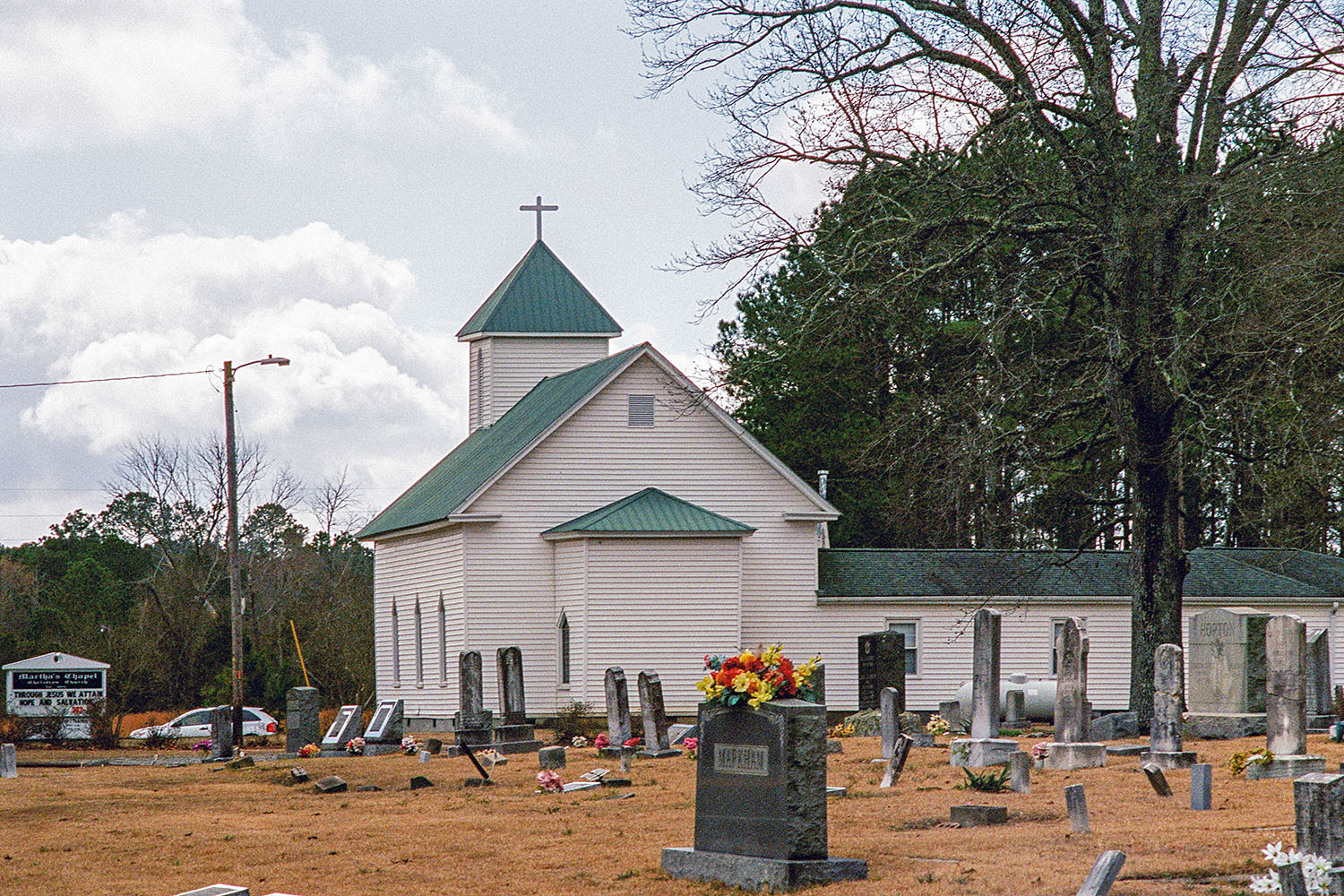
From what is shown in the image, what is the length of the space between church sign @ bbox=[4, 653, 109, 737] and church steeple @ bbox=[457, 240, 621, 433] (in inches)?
482

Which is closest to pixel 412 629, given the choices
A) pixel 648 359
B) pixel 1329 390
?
pixel 648 359

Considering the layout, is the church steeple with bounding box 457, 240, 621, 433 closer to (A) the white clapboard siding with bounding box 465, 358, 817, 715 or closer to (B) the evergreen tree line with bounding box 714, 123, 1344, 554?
(A) the white clapboard siding with bounding box 465, 358, 817, 715

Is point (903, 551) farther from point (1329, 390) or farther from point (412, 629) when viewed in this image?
→ point (1329, 390)

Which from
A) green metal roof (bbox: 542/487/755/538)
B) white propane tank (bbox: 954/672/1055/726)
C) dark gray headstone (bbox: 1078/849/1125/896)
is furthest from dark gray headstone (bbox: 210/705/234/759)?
dark gray headstone (bbox: 1078/849/1125/896)

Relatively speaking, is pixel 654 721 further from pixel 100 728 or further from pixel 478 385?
pixel 478 385

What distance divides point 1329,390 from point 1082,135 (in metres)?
5.45

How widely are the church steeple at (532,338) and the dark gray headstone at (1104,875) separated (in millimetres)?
32772

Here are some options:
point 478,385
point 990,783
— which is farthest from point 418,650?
point 990,783

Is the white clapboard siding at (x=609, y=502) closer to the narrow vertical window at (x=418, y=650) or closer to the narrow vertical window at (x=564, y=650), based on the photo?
the narrow vertical window at (x=564, y=650)

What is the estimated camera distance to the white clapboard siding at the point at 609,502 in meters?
33.7

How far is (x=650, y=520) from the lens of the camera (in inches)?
1298

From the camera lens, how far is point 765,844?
11.8 metres

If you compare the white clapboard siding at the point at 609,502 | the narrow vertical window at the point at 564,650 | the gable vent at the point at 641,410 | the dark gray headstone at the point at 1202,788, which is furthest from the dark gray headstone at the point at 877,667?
the dark gray headstone at the point at 1202,788

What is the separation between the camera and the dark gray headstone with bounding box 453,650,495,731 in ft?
89.0
